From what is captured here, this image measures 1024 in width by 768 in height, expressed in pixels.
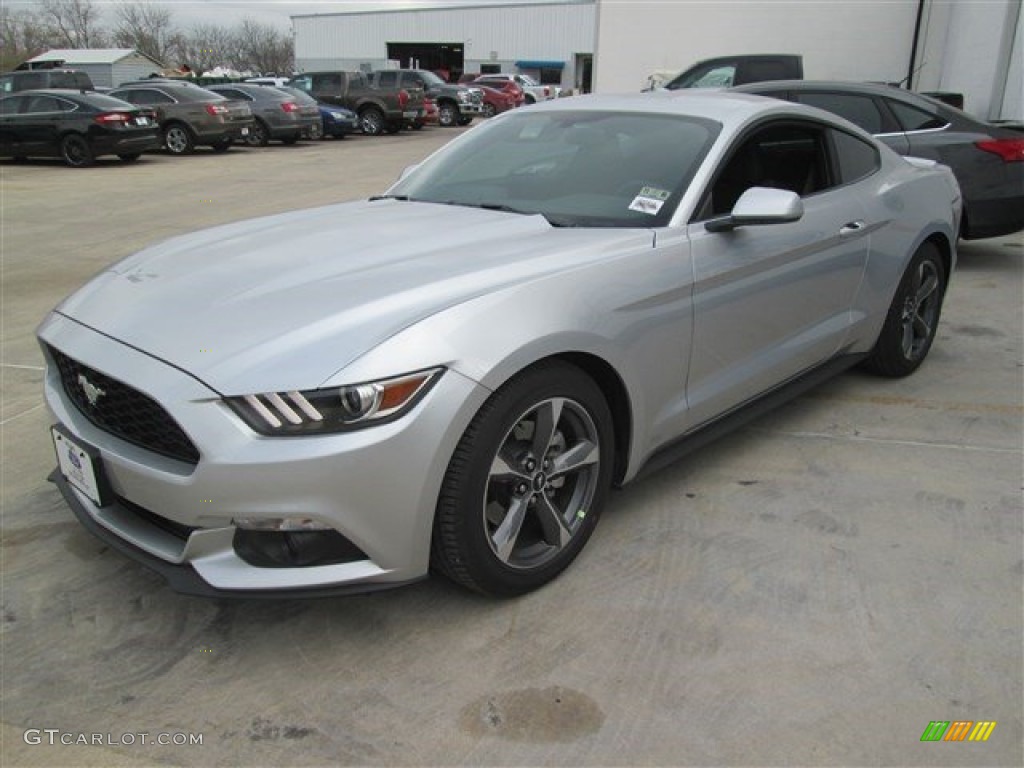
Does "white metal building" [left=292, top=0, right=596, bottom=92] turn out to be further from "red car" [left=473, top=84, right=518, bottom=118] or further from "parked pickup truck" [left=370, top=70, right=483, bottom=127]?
"parked pickup truck" [left=370, top=70, right=483, bottom=127]

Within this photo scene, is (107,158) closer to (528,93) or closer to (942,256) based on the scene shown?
(942,256)

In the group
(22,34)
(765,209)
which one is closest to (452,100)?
(765,209)

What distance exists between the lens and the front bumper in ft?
7.25

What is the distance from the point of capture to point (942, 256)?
4.88 m

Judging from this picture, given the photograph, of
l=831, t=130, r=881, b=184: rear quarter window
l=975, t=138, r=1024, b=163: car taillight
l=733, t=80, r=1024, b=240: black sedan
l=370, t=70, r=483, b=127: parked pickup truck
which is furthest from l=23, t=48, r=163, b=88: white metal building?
l=831, t=130, r=881, b=184: rear quarter window

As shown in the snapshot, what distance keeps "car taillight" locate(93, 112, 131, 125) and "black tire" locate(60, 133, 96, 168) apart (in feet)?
1.58

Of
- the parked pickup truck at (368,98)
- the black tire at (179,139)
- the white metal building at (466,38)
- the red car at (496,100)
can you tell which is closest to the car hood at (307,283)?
the black tire at (179,139)

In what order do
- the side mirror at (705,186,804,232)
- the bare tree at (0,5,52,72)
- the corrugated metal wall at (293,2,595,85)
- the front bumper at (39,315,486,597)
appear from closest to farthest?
the front bumper at (39,315,486,597)
the side mirror at (705,186,804,232)
the bare tree at (0,5,52,72)
the corrugated metal wall at (293,2,595,85)

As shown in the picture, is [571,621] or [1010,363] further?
[1010,363]

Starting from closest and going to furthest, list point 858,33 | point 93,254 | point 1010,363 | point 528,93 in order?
point 1010,363 < point 93,254 < point 858,33 < point 528,93

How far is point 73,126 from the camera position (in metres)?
16.5

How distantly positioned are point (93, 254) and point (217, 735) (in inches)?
284

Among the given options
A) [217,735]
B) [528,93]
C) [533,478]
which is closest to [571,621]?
[533,478]

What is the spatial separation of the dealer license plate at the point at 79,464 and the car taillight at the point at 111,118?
15.8m
